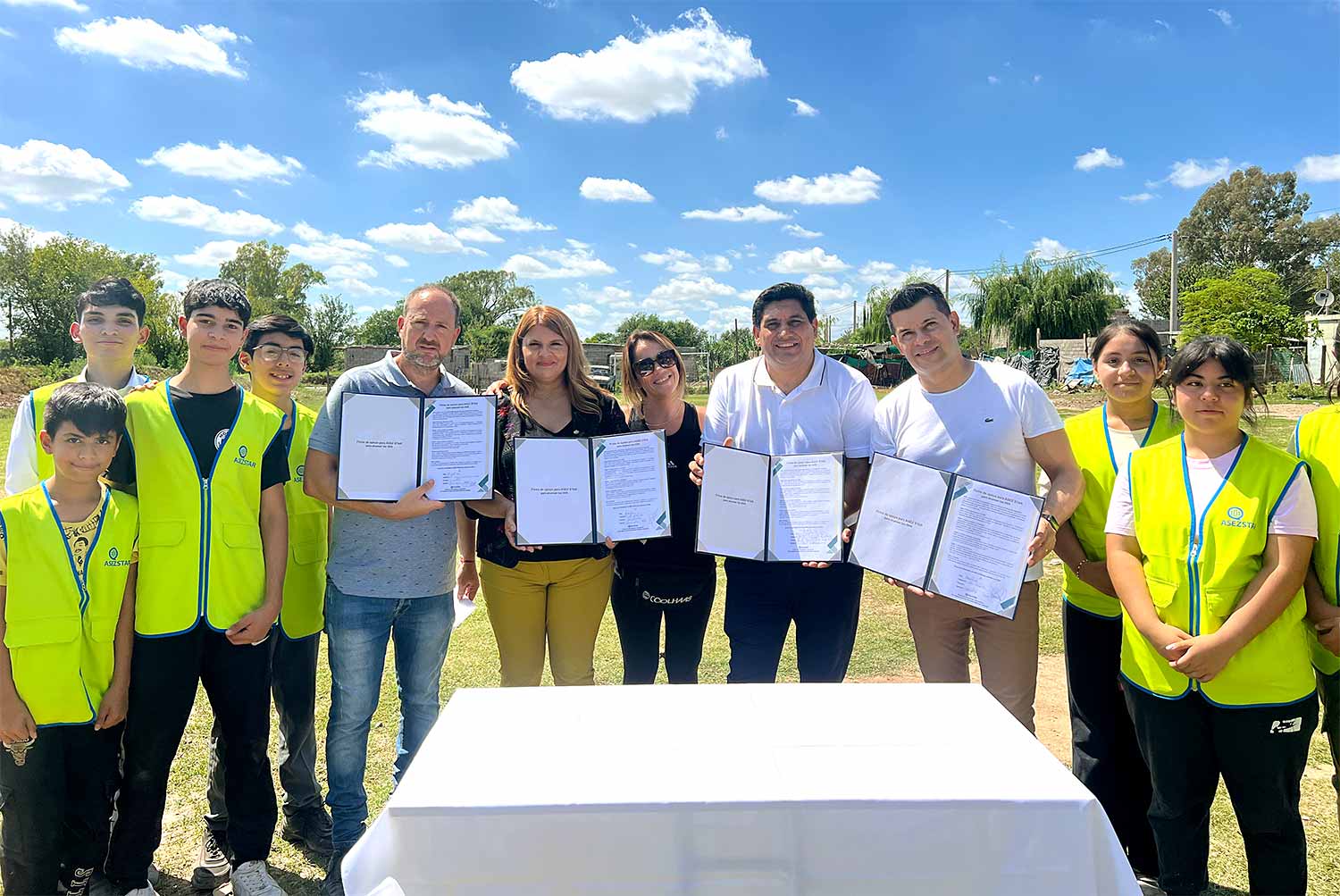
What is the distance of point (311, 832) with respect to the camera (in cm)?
324

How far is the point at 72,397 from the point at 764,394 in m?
2.51

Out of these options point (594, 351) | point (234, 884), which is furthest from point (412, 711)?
point (594, 351)

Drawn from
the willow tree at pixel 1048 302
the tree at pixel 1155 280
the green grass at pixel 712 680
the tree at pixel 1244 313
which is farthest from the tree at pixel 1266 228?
the green grass at pixel 712 680

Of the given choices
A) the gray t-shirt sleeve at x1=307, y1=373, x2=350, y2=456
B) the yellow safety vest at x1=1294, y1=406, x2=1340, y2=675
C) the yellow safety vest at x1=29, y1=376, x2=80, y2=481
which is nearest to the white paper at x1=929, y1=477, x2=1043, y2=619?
the yellow safety vest at x1=1294, y1=406, x2=1340, y2=675

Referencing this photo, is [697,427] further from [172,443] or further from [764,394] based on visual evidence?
[172,443]

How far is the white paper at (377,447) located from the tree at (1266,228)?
61689 millimetres

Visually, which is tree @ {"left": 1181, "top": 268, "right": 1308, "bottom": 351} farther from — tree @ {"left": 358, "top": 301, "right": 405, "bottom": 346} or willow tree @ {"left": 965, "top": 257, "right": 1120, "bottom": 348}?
tree @ {"left": 358, "top": 301, "right": 405, "bottom": 346}

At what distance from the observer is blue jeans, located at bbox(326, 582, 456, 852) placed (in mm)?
3021

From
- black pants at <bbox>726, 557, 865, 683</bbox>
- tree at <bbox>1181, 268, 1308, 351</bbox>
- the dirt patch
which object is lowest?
the dirt patch

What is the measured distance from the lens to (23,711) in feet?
7.95

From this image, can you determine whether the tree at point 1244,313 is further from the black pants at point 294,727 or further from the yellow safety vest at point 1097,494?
the black pants at point 294,727

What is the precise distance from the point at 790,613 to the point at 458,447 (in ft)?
5.16

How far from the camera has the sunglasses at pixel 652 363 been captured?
3.57 m

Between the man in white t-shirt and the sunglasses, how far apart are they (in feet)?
3.33
